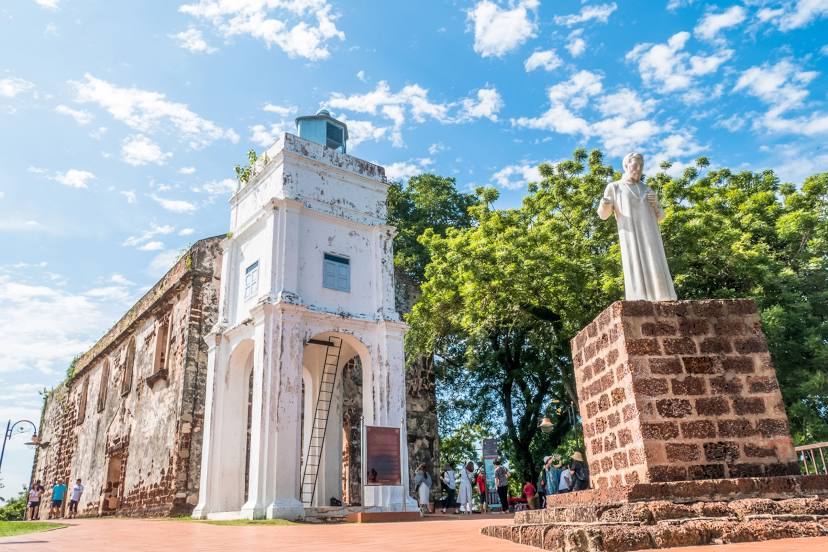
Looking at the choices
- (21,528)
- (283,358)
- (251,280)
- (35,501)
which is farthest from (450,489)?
(35,501)

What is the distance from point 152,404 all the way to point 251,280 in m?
5.94

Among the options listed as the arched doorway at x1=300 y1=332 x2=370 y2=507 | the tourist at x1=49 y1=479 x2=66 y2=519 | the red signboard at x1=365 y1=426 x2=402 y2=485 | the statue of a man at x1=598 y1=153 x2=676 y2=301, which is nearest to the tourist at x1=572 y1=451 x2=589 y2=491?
the red signboard at x1=365 y1=426 x2=402 y2=485

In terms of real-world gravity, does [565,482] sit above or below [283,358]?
below

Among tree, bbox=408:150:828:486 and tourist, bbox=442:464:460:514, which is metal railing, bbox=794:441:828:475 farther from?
tourist, bbox=442:464:460:514

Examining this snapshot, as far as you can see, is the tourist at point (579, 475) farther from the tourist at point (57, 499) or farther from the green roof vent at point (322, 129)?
the tourist at point (57, 499)

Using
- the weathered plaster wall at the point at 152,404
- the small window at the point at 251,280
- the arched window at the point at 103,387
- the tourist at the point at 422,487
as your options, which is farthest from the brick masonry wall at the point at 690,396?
the arched window at the point at 103,387

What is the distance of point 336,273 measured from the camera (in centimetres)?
1308

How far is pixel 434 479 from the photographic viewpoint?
16.8m

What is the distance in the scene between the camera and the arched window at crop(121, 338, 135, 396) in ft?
62.4

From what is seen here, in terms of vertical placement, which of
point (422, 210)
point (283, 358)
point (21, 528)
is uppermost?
point (422, 210)

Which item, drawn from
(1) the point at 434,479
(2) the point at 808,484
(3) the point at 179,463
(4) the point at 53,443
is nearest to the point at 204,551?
(2) the point at 808,484

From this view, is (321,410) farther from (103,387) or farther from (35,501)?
(35,501)

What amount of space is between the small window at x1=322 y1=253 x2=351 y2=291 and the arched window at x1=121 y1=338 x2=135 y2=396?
31.8 ft

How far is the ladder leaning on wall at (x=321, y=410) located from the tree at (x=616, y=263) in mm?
3250
